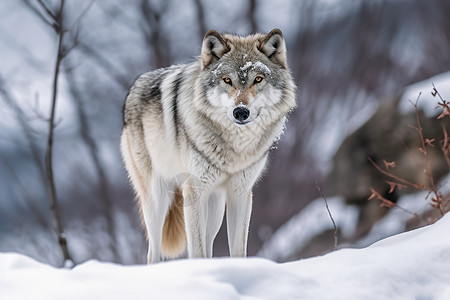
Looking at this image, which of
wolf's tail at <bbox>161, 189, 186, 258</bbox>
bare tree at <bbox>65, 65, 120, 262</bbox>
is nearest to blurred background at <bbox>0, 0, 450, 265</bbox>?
bare tree at <bbox>65, 65, 120, 262</bbox>

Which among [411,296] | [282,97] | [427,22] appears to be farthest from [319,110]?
[411,296]

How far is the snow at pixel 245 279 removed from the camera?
2.02 meters

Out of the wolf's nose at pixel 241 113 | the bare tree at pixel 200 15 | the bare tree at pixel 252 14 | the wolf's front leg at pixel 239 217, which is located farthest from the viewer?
the bare tree at pixel 200 15

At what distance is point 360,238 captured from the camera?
8.36 m

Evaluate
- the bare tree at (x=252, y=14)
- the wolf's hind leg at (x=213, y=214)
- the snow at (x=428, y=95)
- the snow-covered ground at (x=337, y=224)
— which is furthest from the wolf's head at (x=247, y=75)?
the bare tree at (x=252, y=14)

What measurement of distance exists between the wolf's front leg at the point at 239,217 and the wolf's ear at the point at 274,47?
1045 millimetres

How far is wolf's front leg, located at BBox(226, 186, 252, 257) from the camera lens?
4.17 metres

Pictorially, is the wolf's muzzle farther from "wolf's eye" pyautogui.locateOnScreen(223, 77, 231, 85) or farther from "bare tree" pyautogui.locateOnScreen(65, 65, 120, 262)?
"bare tree" pyautogui.locateOnScreen(65, 65, 120, 262)

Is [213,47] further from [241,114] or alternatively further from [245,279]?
[245,279]

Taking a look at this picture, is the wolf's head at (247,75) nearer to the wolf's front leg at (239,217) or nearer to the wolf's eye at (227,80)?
the wolf's eye at (227,80)

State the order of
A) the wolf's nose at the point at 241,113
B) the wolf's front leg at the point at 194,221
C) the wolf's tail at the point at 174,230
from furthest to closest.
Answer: the wolf's tail at the point at 174,230 → the wolf's front leg at the point at 194,221 → the wolf's nose at the point at 241,113

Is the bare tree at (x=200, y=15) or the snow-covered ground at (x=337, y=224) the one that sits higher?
the bare tree at (x=200, y=15)

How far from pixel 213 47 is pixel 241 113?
657 millimetres

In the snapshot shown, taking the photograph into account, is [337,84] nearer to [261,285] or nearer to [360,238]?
[360,238]
